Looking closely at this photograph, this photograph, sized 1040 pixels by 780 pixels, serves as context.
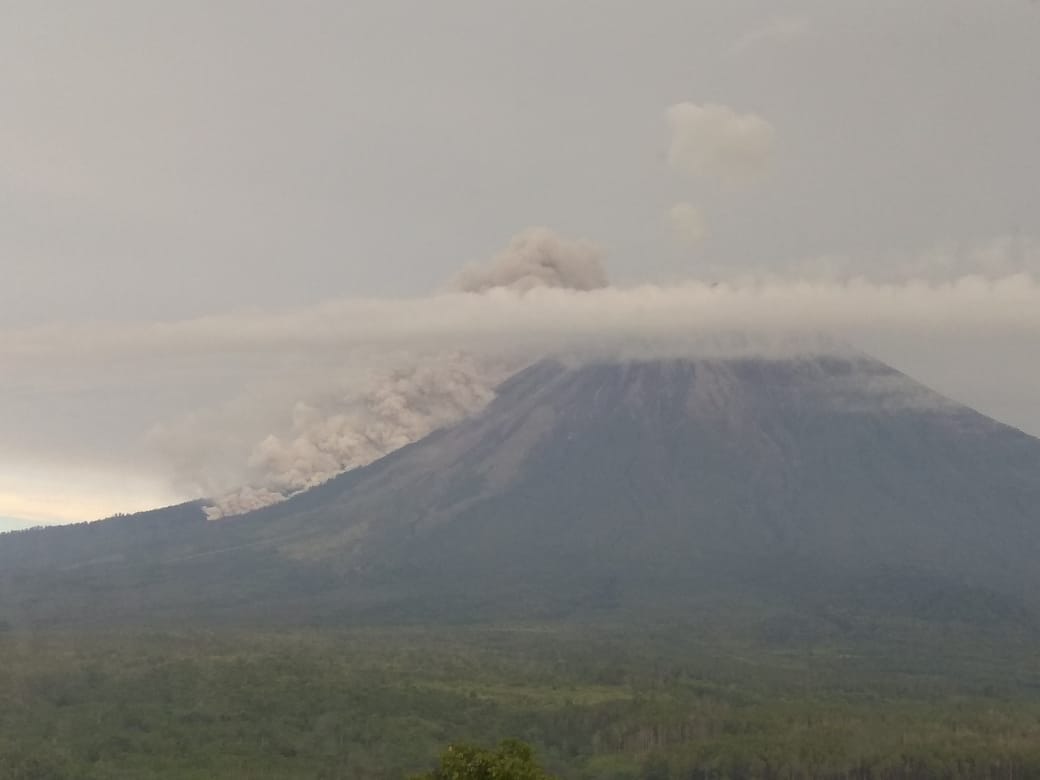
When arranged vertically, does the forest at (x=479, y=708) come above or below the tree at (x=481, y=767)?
below

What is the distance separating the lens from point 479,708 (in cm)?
11656

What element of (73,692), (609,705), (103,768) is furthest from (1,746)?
(609,705)

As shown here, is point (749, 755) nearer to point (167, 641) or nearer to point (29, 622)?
point (167, 641)

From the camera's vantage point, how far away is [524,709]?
118 meters

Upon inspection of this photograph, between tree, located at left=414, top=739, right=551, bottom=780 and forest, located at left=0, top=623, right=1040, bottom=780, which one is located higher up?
tree, located at left=414, top=739, right=551, bottom=780

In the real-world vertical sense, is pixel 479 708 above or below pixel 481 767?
below

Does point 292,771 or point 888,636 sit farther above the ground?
point 292,771

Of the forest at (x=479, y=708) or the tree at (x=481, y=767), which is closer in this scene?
the tree at (x=481, y=767)

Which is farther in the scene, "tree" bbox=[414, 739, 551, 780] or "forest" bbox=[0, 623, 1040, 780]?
"forest" bbox=[0, 623, 1040, 780]

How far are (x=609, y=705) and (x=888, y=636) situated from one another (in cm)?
7945

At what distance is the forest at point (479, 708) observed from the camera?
99.8 meters

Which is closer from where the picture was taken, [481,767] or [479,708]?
[481,767]

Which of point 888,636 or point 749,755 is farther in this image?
point 888,636

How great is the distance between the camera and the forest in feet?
327
